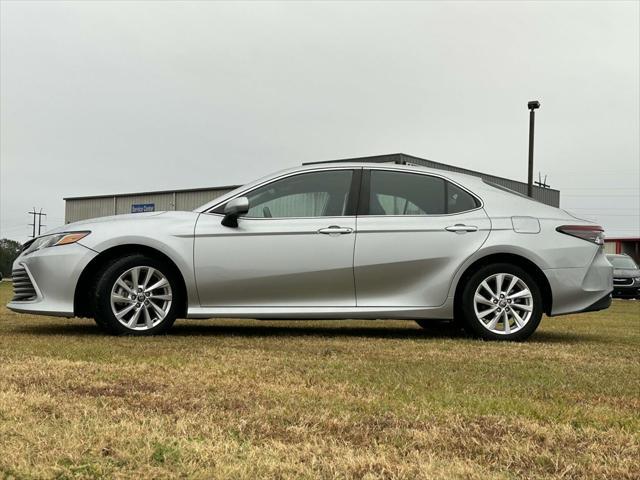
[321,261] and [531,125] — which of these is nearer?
[321,261]

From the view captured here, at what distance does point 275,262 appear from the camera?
5.74 m

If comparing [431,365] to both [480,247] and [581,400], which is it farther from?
[480,247]

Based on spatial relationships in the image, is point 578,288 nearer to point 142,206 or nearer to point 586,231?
point 586,231

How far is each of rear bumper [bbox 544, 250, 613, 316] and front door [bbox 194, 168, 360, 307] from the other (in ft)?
5.87

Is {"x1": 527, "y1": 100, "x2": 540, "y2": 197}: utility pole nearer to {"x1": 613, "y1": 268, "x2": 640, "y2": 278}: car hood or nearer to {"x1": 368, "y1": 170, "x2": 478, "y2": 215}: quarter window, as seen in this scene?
{"x1": 613, "y1": 268, "x2": 640, "y2": 278}: car hood

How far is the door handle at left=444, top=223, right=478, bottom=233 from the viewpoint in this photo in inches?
232

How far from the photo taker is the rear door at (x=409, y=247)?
5773 millimetres

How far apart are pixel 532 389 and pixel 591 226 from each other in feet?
10.1

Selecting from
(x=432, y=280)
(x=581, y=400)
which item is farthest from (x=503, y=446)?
(x=432, y=280)

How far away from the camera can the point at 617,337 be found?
6773 mm

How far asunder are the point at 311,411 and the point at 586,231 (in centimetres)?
410

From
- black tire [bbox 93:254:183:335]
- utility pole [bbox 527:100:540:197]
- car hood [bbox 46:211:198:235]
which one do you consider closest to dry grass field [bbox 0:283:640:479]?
black tire [bbox 93:254:183:335]

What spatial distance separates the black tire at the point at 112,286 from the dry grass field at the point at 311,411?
0.49m

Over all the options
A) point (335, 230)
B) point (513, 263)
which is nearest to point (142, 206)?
point (335, 230)
